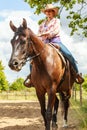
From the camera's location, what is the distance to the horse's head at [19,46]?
8.61 meters

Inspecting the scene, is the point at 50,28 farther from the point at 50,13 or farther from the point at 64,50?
the point at 64,50

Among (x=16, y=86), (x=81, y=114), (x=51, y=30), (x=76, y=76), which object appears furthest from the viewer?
(x=16, y=86)

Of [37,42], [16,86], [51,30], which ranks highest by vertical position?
[51,30]

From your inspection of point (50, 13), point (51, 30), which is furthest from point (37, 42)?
point (50, 13)

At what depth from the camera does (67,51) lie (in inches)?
420

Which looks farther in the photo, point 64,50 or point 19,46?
point 64,50

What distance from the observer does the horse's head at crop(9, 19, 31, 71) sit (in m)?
8.61

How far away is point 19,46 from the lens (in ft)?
29.0

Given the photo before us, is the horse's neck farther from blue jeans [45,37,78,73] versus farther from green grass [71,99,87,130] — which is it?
green grass [71,99,87,130]

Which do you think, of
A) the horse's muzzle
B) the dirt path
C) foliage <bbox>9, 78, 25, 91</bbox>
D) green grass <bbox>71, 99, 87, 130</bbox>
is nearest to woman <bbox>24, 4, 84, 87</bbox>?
green grass <bbox>71, 99, 87, 130</bbox>

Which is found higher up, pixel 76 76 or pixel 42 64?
pixel 42 64

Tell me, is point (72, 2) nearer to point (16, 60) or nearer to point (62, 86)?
point (62, 86)

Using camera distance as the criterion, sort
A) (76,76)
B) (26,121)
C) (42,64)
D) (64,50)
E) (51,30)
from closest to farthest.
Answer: (42,64) → (51,30) → (64,50) → (76,76) → (26,121)

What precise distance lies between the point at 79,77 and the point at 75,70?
446 millimetres
